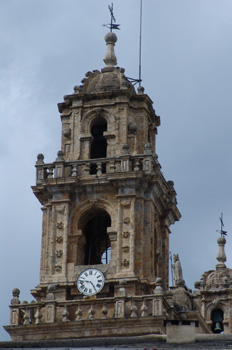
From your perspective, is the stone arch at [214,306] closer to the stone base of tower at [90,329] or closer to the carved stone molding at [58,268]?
the carved stone molding at [58,268]

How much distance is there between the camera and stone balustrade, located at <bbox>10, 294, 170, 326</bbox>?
63.2 metres

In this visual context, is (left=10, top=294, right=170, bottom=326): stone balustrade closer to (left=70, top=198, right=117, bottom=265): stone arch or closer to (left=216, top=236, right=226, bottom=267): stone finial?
(left=70, top=198, right=117, bottom=265): stone arch

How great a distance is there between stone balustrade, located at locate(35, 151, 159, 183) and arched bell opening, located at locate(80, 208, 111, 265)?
2.11 meters

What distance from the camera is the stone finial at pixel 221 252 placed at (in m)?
81.0

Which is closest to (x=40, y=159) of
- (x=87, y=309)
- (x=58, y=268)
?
(x=58, y=268)

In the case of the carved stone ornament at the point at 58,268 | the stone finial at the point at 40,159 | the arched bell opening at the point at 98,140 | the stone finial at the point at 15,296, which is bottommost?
the stone finial at the point at 15,296

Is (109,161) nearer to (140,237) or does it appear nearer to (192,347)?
(140,237)

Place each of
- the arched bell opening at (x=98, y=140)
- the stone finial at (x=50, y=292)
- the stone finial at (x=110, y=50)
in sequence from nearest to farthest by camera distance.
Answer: the stone finial at (x=50, y=292) < the arched bell opening at (x=98, y=140) < the stone finial at (x=110, y=50)

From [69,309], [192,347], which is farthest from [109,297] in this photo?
[192,347]

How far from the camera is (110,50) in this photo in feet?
239

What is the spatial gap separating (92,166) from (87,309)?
24.7ft

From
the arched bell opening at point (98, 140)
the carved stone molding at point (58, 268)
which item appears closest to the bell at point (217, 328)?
the arched bell opening at point (98, 140)

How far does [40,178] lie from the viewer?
224ft

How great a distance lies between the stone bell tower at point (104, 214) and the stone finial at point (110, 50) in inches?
2.6
